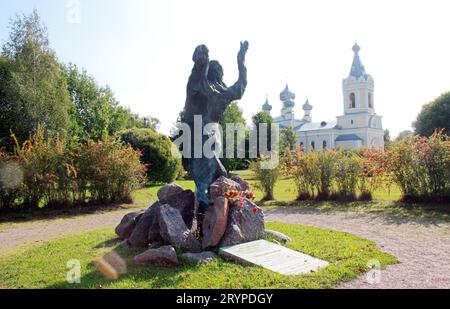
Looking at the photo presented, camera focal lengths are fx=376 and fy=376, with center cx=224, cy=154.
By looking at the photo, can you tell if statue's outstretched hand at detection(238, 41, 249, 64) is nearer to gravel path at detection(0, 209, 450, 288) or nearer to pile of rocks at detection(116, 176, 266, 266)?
pile of rocks at detection(116, 176, 266, 266)

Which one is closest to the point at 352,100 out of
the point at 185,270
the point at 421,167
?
the point at 421,167

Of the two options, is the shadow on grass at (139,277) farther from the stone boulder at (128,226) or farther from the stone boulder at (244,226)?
the stone boulder at (128,226)

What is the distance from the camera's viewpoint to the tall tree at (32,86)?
2308 cm

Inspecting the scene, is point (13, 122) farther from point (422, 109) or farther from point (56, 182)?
point (422, 109)

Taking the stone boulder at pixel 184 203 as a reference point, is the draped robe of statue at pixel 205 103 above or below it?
above

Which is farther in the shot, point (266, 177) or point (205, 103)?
point (266, 177)

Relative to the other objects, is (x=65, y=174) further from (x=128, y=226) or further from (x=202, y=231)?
(x=202, y=231)

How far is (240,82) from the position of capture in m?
8.63

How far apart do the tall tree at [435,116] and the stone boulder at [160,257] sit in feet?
146

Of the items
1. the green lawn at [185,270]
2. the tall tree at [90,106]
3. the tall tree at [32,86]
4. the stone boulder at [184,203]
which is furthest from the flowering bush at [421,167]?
the tall tree at [90,106]

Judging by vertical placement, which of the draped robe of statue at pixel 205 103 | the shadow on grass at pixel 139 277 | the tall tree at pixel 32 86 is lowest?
the shadow on grass at pixel 139 277

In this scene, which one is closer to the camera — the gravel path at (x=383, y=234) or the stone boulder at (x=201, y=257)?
the gravel path at (x=383, y=234)

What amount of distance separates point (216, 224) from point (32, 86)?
820 inches
